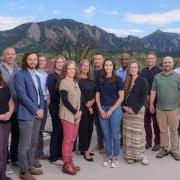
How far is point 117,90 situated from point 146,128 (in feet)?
5.26

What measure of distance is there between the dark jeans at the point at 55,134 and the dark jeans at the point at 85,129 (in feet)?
1.31

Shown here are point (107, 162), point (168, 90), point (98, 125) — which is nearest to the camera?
point (107, 162)

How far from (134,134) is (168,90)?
934 mm

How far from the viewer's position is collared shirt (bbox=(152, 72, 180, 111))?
686 centimetres

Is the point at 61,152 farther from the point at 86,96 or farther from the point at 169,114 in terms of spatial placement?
the point at 169,114

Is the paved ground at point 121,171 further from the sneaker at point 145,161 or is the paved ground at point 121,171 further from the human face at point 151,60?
the human face at point 151,60

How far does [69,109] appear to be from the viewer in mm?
5973

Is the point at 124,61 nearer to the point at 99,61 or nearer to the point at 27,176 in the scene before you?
the point at 99,61

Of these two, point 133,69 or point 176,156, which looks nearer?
point 133,69

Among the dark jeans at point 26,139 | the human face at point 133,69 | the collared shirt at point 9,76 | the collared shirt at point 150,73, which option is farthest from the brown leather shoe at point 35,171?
the collared shirt at point 150,73

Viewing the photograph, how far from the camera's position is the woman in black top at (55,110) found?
20.8ft

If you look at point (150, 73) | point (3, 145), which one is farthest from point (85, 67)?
point (3, 145)

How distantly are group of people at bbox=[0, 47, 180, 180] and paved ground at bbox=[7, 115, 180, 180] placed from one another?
121 millimetres

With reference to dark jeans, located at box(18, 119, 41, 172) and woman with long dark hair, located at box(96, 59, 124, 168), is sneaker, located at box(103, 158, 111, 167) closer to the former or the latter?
woman with long dark hair, located at box(96, 59, 124, 168)
